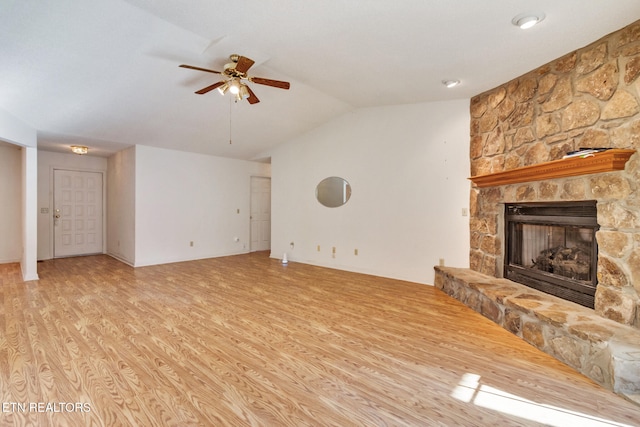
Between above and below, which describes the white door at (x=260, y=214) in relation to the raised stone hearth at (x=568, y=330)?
above

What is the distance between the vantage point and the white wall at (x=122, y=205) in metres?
5.84

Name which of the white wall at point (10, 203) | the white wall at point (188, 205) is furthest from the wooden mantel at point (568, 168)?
the white wall at point (10, 203)

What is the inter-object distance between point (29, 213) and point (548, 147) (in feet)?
23.6

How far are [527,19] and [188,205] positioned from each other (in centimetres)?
622

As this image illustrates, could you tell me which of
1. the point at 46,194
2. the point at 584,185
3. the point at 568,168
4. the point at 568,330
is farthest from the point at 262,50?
the point at 46,194

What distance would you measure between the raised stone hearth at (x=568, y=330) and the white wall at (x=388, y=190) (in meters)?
1.17

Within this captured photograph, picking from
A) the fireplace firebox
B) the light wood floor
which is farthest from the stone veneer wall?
the light wood floor

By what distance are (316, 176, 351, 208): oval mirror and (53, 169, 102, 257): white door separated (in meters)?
5.50

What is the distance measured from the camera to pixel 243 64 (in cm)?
304

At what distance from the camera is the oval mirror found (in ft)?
18.1

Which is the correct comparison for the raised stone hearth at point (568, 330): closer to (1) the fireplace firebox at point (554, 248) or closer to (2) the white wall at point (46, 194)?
(1) the fireplace firebox at point (554, 248)

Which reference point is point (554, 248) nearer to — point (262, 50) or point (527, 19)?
point (527, 19)

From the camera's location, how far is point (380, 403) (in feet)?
5.92

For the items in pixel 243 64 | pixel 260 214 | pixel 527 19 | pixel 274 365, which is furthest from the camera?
pixel 260 214
